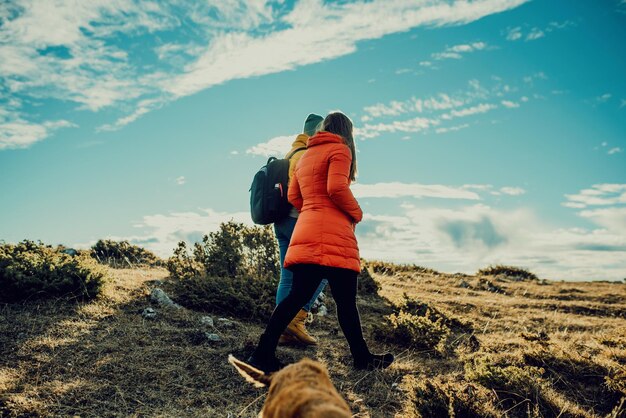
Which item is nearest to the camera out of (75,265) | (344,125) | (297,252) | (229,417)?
(229,417)

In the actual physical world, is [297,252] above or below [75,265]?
above

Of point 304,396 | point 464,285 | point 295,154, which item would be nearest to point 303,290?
point 295,154

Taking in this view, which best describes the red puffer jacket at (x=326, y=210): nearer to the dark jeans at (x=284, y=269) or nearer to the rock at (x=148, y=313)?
the dark jeans at (x=284, y=269)

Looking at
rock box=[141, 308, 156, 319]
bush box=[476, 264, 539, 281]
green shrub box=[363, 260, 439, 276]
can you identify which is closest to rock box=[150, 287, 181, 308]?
rock box=[141, 308, 156, 319]

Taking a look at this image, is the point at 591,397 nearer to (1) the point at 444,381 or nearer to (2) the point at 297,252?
(1) the point at 444,381

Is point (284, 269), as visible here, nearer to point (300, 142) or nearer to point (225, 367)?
point (225, 367)

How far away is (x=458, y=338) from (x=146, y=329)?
424 centimetres

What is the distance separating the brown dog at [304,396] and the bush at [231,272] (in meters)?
4.50

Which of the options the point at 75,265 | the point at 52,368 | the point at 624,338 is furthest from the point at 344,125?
the point at 624,338

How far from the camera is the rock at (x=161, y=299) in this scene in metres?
6.52

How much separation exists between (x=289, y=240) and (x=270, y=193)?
1.90ft

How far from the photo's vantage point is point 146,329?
219 inches

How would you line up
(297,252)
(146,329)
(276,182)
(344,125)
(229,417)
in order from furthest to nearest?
(146,329) < (276,182) < (344,125) < (297,252) < (229,417)

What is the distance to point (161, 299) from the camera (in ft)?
21.5
